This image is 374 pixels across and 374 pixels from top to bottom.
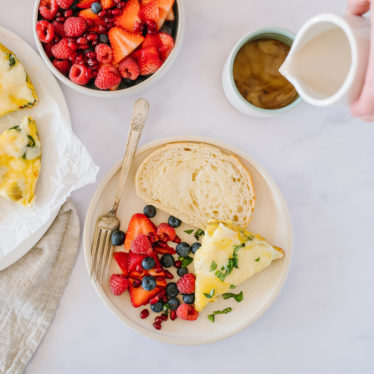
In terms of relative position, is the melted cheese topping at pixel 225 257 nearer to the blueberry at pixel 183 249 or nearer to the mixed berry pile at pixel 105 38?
the blueberry at pixel 183 249

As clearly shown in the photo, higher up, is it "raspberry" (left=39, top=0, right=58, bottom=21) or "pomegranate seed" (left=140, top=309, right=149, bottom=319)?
"raspberry" (left=39, top=0, right=58, bottom=21)

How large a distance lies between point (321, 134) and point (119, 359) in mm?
1073

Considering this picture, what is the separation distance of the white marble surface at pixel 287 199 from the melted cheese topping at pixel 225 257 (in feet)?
0.71

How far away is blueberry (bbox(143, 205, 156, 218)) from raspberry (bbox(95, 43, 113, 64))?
18.7 inches

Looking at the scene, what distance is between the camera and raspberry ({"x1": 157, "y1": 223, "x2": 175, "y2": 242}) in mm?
1319

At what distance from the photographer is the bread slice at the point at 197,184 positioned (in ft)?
4.32

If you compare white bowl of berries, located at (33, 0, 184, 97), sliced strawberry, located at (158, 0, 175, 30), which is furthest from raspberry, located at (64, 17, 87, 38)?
sliced strawberry, located at (158, 0, 175, 30)

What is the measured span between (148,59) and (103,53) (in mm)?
132

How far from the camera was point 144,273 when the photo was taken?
1.32 meters

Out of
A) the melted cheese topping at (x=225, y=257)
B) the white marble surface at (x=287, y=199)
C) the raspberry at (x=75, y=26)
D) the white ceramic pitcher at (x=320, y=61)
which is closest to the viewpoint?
the white ceramic pitcher at (x=320, y=61)

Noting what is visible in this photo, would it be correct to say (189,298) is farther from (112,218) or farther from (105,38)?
(105,38)

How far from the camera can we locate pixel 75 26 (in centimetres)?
116

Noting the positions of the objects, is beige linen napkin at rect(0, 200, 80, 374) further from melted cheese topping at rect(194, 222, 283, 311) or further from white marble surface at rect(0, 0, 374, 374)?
melted cheese topping at rect(194, 222, 283, 311)

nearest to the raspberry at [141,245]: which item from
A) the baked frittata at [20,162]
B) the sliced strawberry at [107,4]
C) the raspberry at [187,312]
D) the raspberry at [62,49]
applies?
the raspberry at [187,312]
